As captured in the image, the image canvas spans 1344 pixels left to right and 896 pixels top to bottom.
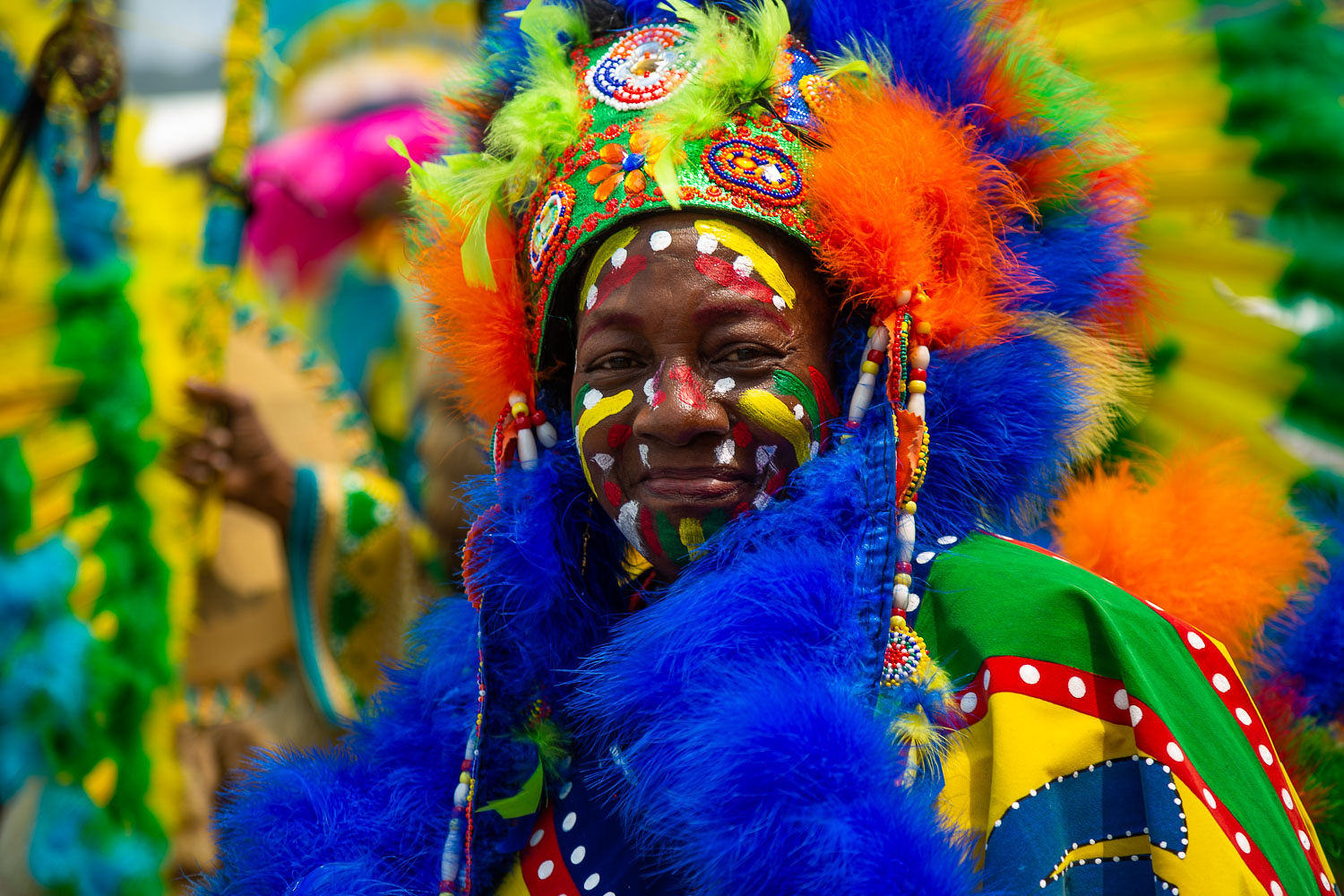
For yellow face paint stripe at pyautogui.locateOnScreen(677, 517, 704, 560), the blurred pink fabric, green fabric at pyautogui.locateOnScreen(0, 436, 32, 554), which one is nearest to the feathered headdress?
yellow face paint stripe at pyautogui.locateOnScreen(677, 517, 704, 560)

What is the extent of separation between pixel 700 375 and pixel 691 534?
0.73 feet

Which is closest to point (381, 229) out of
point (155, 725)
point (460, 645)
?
point (155, 725)

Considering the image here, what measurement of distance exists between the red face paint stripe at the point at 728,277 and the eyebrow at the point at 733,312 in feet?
0.03

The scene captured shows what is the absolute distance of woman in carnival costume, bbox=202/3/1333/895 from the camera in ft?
4.42

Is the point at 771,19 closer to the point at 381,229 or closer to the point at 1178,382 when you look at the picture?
the point at 1178,382

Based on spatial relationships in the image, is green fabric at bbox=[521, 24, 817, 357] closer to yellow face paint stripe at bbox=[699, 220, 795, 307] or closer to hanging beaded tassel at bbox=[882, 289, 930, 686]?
yellow face paint stripe at bbox=[699, 220, 795, 307]

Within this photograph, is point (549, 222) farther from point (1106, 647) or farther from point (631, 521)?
point (1106, 647)

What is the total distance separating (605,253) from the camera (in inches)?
68.3

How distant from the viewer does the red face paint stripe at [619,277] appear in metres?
1.67

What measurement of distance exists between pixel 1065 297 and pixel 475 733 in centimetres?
109

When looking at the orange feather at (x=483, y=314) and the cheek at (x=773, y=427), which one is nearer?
the cheek at (x=773, y=427)

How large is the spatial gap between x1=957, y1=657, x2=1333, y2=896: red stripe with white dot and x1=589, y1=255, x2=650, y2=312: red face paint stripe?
2.33ft

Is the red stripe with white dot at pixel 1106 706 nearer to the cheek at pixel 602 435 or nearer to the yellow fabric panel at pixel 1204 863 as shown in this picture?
the yellow fabric panel at pixel 1204 863

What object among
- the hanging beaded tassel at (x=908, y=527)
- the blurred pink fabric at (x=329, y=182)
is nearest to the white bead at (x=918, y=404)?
the hanging beaded tassel at (x=908, y=527)
